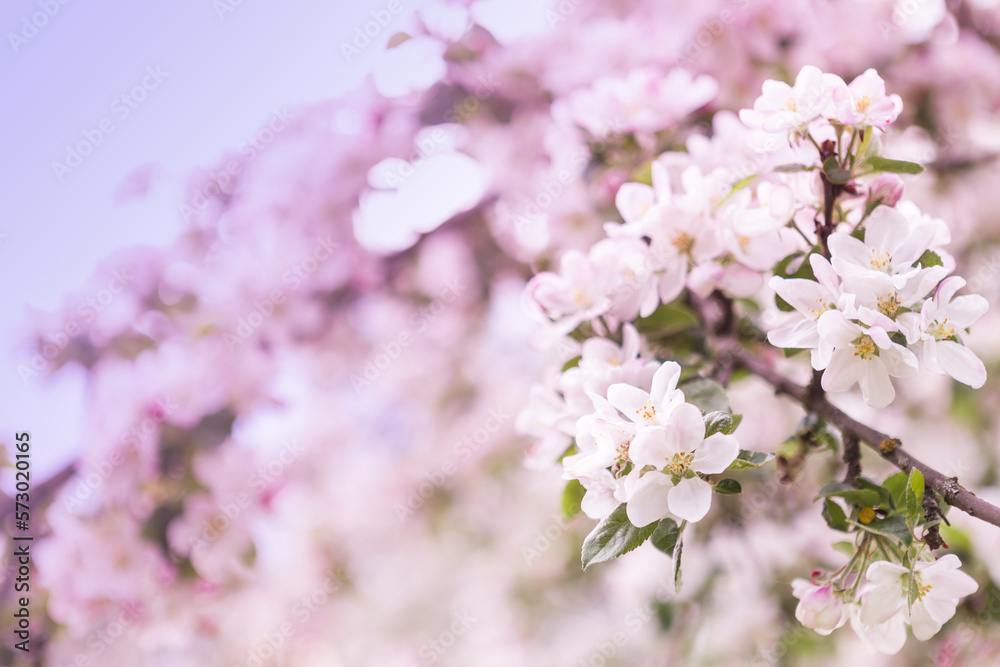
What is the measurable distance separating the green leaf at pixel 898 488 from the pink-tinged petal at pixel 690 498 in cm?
15

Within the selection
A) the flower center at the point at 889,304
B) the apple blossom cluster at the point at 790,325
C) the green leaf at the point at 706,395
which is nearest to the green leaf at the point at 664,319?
the apple blossom cluster at the point at 790,325

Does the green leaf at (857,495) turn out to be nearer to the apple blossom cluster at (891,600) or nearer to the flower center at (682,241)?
the apple blossom cluster at (891,600)

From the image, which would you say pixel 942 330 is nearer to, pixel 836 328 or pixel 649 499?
pixel 836 328

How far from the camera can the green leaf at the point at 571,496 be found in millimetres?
603

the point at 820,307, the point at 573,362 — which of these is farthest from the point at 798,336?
the point at 573,362

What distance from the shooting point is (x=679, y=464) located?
445 mm

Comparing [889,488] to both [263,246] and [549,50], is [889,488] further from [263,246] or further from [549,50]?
[263,246]

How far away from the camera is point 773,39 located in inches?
51.8

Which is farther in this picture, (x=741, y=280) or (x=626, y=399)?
(x=741, y=280)

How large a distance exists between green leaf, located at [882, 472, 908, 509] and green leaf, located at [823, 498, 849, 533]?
37 mm

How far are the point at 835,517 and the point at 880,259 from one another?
0.66ft

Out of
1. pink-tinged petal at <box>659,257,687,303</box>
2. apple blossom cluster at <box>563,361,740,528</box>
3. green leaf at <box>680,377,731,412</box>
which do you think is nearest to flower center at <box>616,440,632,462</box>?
apple blossom cluster at <box>563,361,740,528</box>

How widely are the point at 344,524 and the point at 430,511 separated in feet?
0.99

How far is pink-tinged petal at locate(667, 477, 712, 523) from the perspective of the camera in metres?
0.44
